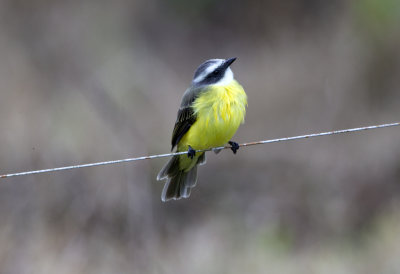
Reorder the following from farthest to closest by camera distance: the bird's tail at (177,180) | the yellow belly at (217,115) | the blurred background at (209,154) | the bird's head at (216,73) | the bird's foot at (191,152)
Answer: the blurred background at (209,154) → the bird's tail at (177,180) → the bird's head at (216,73) → the bird's foot at (191,152) → the yellow belly at (217,115)

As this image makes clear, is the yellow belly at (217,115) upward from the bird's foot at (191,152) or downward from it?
upward

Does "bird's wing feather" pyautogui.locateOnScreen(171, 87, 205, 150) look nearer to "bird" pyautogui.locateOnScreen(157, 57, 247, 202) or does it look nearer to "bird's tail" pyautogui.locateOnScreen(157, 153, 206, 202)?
"bird" pyautogui.locateOnScreen(157, 57, 247, 202)

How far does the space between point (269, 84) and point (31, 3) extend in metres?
4.55

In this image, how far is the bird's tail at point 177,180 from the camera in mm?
6637

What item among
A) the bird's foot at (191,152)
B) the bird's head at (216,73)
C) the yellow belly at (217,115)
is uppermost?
the bird's head at (216,73)

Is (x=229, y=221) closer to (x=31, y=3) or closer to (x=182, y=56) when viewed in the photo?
(x=182, y=56)

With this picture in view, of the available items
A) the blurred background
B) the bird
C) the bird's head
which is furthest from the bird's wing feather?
the blurred background

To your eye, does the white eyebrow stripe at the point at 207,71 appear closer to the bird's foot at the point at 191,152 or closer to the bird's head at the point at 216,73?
the bird's head at the point at 216,73

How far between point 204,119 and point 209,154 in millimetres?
4665

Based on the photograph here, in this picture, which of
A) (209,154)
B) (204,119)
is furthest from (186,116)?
(209,154)

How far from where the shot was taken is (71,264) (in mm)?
9352

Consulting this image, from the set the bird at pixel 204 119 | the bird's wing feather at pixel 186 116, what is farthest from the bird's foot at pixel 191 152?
the bird's wing feather at pixel 186 116

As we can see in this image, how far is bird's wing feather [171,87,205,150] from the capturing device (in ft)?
20.7

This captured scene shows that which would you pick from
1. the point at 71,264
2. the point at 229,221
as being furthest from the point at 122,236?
the point at 229,221
